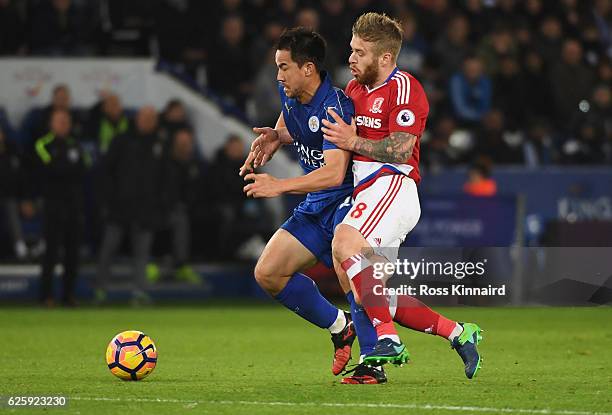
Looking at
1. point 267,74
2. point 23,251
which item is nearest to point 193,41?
point 267,74

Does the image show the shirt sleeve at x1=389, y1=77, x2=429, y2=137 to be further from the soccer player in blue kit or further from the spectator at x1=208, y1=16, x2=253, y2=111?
the spectator at x1=208, y1=16, x2=253, y2=111

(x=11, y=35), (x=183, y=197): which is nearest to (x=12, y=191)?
(x=183, y=197)

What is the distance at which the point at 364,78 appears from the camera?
8.13 meters

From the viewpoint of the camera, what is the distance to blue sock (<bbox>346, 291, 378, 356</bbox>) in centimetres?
805

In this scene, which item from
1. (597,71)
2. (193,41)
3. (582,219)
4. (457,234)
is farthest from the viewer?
(597,71)

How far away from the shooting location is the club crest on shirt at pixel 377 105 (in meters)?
8.09

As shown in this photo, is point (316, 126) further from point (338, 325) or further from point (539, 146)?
point (539, 146)

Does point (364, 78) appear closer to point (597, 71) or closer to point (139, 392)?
point (139, 392)

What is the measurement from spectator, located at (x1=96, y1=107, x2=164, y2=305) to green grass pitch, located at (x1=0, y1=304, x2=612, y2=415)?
1155mm

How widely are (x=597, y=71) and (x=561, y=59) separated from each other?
820 millimetres

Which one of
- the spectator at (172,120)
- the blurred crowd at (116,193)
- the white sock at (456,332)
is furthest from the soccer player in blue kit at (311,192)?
the spectator at (172,120)

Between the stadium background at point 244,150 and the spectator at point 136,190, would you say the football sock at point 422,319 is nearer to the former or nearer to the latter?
the stadium background at point 244,150

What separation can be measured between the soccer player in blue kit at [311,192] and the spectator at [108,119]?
27.5 feet

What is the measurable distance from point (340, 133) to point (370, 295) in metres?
0.98
